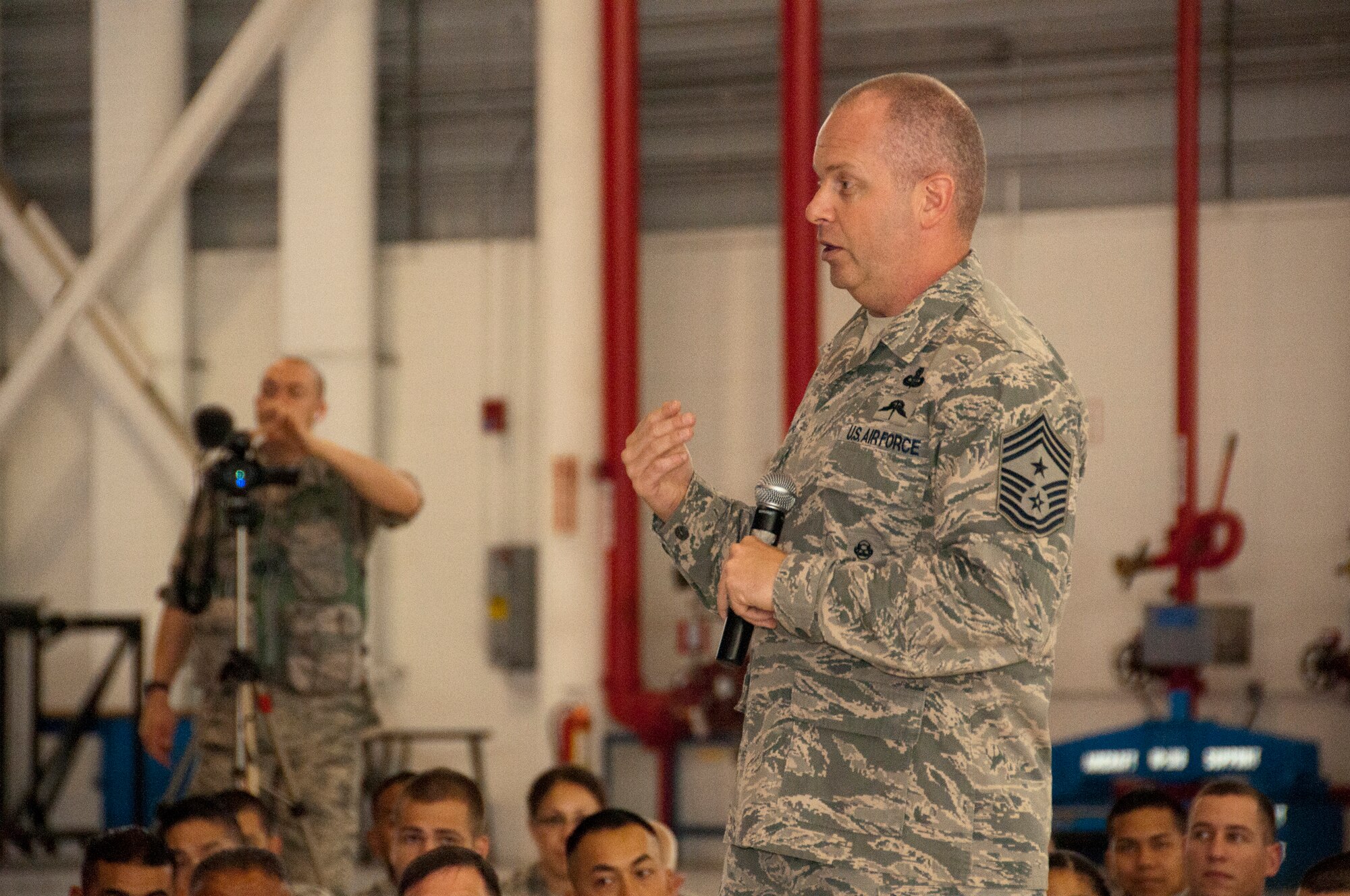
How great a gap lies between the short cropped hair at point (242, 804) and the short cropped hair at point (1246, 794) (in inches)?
101

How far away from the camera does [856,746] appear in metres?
1.83

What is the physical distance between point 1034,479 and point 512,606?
19.9ft

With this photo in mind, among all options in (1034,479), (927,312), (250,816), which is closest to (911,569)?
(1034,479)

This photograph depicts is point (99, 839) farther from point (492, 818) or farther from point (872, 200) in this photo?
point (492, 818)

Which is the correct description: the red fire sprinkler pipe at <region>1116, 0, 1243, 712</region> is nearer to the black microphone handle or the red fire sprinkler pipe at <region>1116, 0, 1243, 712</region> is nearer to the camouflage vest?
the camouflage vest

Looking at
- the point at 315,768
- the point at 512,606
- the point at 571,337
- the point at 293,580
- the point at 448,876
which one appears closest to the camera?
the point at 448,876

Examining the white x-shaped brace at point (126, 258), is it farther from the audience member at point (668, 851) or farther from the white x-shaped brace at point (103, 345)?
the audience member at point (668, 851)

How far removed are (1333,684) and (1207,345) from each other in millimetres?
1617

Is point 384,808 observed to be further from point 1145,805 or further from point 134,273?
point 134,273

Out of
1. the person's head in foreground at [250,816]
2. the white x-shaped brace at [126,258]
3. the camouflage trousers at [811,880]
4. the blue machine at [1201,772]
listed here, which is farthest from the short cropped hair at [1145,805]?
the white x-shaped brace at [126,258]

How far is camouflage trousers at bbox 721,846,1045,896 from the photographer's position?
1.77 metres

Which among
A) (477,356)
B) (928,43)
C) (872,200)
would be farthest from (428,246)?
(872,200)

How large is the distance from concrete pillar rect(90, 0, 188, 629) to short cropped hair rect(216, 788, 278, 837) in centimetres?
373

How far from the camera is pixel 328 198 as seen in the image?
7.50 m
